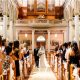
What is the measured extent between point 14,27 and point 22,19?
8.42ft

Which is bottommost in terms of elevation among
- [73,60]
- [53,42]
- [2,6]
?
[53,42]

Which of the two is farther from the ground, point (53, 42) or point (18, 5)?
point (18, 5)

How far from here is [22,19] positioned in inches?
1687

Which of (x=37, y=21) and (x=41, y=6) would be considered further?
(x=41, y=6)

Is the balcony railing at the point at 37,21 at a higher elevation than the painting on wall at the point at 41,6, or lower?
lower

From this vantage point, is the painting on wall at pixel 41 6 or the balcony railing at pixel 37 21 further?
the painting on wall at pixel 41 6

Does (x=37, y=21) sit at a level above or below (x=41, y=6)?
below

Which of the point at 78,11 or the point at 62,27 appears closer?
the point at 78,11

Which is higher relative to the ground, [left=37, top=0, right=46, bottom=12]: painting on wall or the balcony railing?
[left=37, top=0, right=46, bottom=12]: painting on wall

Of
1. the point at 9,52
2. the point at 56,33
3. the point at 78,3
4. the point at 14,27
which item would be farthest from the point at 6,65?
the point at 56,33

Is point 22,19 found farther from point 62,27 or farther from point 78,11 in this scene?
point 78,11

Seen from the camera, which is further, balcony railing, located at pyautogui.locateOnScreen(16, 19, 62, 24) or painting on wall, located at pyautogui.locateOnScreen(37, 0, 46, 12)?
painting on wall, located at pyautogui.locateOnScreen(37, 0, 46, 12)

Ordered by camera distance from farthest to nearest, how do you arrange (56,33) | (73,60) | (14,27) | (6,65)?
(56,33) → (14,27) → (73,60) → (6,65)

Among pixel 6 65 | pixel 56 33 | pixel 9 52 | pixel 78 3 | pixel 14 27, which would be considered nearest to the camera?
pixel 6 65
